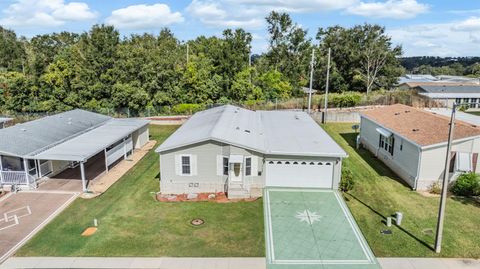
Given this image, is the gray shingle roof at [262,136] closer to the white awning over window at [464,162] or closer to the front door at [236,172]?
the front door at [236,172]

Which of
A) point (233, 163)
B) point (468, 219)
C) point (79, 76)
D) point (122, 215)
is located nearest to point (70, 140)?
point (122, 215)

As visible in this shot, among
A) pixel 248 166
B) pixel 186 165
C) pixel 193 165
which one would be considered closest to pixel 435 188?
pixel 248 166

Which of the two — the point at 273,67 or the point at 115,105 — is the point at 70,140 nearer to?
the point at 115,105

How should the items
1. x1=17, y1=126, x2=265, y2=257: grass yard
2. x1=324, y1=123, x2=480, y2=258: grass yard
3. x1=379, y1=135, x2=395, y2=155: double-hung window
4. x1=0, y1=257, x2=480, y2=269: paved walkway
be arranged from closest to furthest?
x1=0, y1=257, x2=480, y2=269: paved walkway, x1=17, y1=126, x2=265, y2=257: grass yard, x1=324, y1=123, x2=480, y2=258: grass yard, x1=379, y1=135, x2=395, y2=155: double-hung window

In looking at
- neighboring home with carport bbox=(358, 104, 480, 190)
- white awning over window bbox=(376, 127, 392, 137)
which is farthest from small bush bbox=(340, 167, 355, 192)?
white awning over window bbox=(376, 127, 392, 137)

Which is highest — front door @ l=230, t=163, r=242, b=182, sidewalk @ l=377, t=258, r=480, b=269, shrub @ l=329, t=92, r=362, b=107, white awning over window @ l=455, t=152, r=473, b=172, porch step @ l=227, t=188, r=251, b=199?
shrub @ l=329, t=92, r=362, b=107

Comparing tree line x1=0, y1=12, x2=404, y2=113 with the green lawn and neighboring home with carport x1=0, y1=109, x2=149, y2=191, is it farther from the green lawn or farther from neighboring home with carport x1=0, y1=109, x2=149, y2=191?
the green lawn

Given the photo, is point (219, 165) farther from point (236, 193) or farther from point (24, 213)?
point (24, 213)
